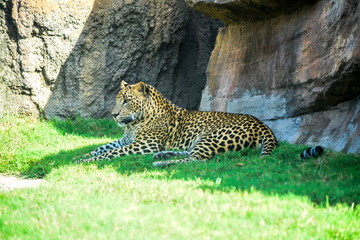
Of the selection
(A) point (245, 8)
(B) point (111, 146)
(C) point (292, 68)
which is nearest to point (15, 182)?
(B) point (111, 146)

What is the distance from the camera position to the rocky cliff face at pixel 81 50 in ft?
40.3

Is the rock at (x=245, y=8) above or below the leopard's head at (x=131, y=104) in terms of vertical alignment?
above

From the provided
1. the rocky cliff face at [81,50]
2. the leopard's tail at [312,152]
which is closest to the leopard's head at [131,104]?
the rocky cliff face at [81,50]

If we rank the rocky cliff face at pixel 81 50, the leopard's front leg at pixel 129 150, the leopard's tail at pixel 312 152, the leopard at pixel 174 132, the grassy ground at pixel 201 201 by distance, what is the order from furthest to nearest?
1. the rocky cliff face at pixel 81 50
2. the leopard's front leg at pixel 129 150
3. the leopard at pixel 174 132
4. the leopard's tail at pixel 312 152
5. the grassy ground at pixel 201 201

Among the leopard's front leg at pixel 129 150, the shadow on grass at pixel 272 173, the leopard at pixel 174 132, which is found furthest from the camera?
the leopard's front leg at pixel 129 150

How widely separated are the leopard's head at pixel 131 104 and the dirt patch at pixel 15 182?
2.56 meters

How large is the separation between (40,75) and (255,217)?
989 cm

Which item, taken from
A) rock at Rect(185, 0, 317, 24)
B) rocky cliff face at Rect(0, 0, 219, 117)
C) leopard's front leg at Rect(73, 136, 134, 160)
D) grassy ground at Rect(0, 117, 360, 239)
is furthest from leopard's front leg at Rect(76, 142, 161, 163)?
rocky cliff face at Rect(0, 0, 219, 117)

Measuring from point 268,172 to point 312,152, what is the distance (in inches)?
38.0

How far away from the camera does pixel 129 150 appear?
9.02 meters

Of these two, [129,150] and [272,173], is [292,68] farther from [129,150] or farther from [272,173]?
[129,150]

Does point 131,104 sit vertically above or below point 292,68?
below

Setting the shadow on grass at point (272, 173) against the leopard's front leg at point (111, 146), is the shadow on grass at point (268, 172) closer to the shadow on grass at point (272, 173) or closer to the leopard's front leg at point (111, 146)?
the shadow on grass at point (272, 173)

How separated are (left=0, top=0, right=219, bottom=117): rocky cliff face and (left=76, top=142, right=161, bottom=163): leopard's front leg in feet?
13.8
